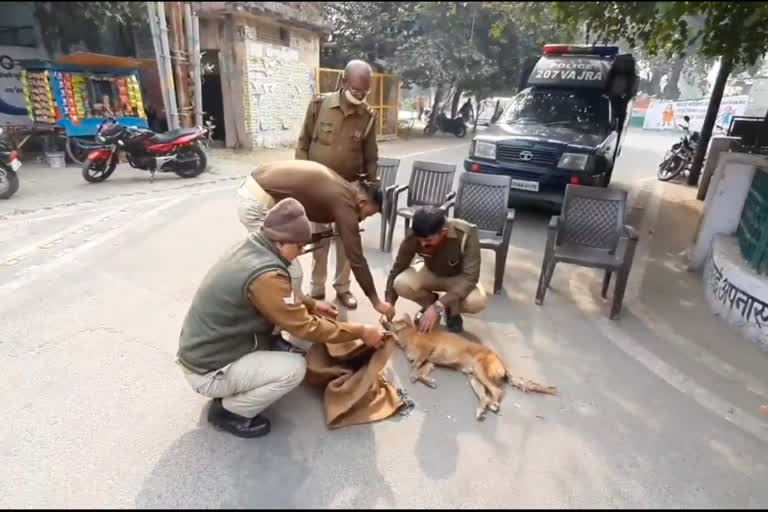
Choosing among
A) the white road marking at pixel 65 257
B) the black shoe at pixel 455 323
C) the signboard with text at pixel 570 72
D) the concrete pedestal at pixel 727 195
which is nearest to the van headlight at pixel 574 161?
the concrete pedestal at pixel 727 195

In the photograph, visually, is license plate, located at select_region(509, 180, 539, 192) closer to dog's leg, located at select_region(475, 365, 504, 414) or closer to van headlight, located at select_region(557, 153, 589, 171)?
van headlight, located at select_region(557, 153, 589, 171)

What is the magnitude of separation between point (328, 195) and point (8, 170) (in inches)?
236

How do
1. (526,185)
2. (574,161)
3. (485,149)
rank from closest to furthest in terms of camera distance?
(574,161) < (526,185) < (485,149)

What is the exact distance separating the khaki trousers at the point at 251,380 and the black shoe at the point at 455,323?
4.93 feet

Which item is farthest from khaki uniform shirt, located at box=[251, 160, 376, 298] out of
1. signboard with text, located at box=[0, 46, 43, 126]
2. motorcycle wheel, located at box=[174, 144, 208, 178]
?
signboard with text, located at box=[0, 46, 43, 126]

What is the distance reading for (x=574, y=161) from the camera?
5.70 meters

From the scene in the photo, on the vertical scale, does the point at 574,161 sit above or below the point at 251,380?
above

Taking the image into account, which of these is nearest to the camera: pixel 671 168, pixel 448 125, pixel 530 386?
pixel 530 386

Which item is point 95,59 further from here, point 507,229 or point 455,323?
point 507,229

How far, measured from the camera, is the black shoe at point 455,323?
3494mm

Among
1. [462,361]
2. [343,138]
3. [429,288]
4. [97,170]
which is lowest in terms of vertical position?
[462,361]

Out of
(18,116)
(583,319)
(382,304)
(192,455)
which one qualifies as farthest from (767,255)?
(18,116)

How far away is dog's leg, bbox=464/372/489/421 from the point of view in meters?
2.58

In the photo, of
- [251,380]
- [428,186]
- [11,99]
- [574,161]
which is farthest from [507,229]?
[11,99]
